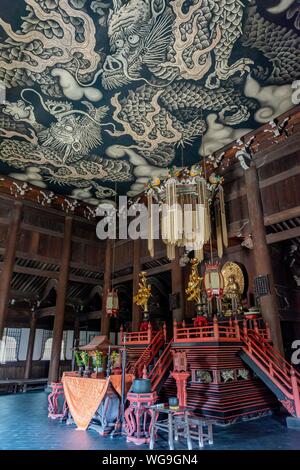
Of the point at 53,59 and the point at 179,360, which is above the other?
the point at 53,59

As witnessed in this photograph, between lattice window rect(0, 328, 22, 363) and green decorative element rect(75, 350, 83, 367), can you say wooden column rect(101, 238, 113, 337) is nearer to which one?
lattice window rect(0, 328, 22, 363)

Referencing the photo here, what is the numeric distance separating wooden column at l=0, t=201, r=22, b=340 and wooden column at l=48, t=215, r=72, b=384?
1.63 m

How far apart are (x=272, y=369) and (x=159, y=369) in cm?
212

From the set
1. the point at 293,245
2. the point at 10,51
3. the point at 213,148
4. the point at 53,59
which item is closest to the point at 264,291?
the point at 293,245

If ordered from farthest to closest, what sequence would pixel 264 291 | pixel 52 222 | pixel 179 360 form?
pixel 52 222 < pixel 264 291 < pixel 179 360

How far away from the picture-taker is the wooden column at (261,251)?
6.31m

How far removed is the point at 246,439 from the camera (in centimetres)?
398

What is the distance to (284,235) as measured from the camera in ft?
22.6

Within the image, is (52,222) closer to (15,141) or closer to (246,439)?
(15,141)

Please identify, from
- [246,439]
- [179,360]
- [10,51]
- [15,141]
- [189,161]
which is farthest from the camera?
[189,161]

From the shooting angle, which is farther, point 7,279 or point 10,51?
point 7,279

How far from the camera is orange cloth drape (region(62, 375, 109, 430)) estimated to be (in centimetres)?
439

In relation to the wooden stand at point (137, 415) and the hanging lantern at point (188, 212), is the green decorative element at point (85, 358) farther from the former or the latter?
the hanging lantern at point (188, 212)

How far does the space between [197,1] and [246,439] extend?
6373 millimetres
